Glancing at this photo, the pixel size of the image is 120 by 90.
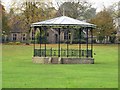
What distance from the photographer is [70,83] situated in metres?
18.3

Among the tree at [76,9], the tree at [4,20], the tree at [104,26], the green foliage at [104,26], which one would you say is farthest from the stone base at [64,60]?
the tree at [76,9]

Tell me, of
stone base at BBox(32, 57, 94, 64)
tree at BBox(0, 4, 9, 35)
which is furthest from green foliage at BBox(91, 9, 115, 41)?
stone base at BBox(32, 57, 94, 64)

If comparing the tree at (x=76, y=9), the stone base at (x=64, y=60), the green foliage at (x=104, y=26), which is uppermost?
the tree at (x=76, y=9)

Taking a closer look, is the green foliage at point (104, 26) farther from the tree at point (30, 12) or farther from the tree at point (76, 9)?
the tree at point (30, 12)

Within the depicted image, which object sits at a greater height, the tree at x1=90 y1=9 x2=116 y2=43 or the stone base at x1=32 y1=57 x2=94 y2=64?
the tree at x1=90 y1=9 x2=116 y2=43

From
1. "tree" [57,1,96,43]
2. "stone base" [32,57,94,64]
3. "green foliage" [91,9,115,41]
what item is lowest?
"stone base" [32,57,94,64]

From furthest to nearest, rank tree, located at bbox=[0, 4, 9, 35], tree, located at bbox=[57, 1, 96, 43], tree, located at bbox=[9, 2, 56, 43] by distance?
1. tree, located at bbox=[57, 1, 96, 43]
2. tree, located at bbox=[0, 4, 9, 35]
3. tree, located at bbox=[9, 2, 56, 43]

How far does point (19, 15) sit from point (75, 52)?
5270 cm

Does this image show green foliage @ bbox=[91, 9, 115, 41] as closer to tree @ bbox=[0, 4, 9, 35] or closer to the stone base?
tree @ bbox=[0, 4, 9, 35]

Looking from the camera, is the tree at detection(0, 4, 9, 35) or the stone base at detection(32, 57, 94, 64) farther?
the tree at detection(0, 4, 9, 35)

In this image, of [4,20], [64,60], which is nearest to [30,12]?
[4,20]

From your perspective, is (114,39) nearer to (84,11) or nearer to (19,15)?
(84,11)

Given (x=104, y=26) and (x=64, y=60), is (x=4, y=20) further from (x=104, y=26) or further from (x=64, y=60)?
(x=64, y=60)

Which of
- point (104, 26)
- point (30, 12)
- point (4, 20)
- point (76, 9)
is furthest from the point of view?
point (76, 9)
